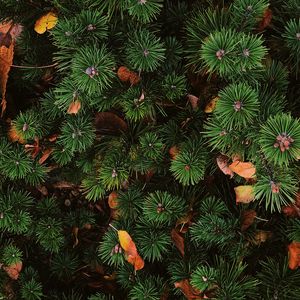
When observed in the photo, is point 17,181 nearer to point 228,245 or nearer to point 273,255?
point 228,245

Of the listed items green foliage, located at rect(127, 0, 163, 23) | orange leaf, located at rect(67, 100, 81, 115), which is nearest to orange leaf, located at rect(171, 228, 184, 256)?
orange leaf, located at rect(67, 100, 81, 115)

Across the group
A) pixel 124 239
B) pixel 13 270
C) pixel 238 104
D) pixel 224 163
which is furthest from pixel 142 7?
pixel 13 270

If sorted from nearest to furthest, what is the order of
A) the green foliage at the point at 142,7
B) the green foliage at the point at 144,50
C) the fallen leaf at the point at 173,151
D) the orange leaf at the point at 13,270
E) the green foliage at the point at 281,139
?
the green foliage at the point at 281,139 < the green foliage at the point at 142,7 < the green foliage at the point at 144,50 < the fallen leaf at the point at 173,151 < the orange leaf at the point at 13,270

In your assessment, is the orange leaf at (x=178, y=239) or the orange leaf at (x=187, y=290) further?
the orange leaf at (x=178, y=239)

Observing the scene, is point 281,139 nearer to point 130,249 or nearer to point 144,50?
point 144,50

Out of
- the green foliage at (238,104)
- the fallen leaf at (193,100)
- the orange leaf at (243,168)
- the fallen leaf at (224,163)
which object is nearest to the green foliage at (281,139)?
the green foliage at (238,104)

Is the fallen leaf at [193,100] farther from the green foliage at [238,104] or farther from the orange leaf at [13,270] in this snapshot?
the orange leaf at [13,270]

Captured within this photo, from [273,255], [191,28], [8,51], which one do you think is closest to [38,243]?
[8,51]
